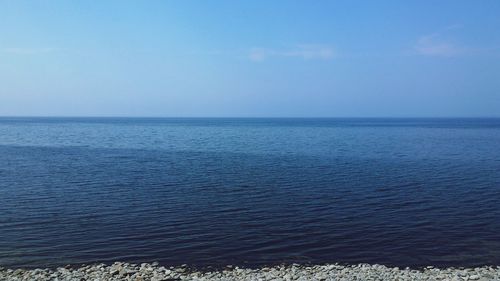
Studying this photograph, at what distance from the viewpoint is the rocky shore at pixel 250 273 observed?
15.4 metres

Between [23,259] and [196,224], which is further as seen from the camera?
[196,224]

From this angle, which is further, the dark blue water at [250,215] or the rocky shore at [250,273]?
the dark blue water at [250,215]

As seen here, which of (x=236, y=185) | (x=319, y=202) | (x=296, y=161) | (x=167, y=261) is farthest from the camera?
(x=296, y=161)

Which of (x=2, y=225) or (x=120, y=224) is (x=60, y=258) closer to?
(x=120, y=224)

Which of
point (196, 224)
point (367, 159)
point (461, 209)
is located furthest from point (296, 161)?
point (196, 224)

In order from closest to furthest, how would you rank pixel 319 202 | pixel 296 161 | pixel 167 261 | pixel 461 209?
pixel 167 261, pixel 461 209, pixel 319 202, pixel 296 161

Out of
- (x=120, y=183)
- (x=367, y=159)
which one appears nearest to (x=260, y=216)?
(x=120, y=183)

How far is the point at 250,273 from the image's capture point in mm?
16281

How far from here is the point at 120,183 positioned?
122ft

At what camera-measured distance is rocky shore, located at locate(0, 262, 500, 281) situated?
15.4 metres

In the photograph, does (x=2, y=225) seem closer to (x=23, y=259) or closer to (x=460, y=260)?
(x=23, y=259)

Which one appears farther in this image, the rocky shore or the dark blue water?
the dark blue water

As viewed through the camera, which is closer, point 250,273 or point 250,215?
point 250,273

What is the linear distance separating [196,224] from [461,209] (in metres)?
16.4
